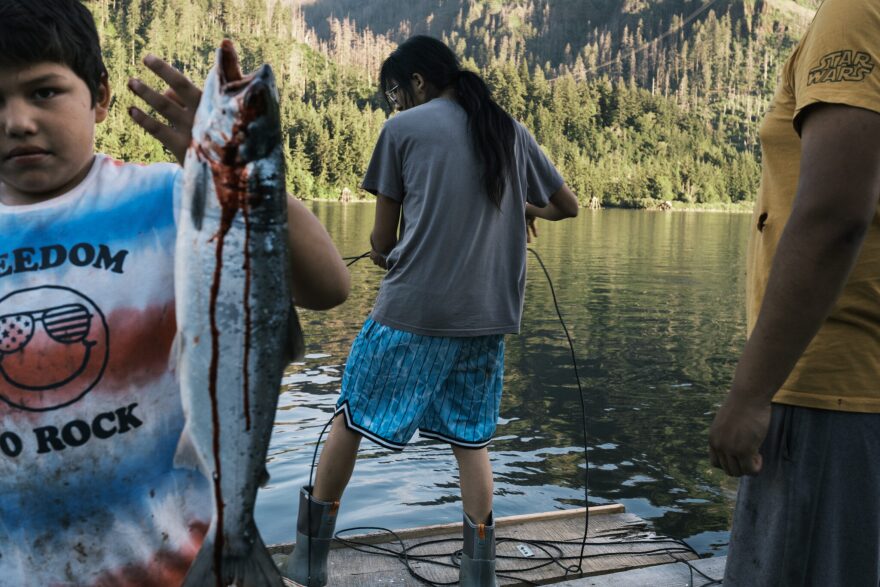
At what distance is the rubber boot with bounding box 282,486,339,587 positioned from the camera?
3.66 m

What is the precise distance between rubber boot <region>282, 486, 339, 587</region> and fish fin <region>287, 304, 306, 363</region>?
2.34m

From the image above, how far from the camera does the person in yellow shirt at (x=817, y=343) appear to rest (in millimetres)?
1961

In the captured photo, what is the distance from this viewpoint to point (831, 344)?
2.17 m

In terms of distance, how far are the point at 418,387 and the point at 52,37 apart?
2.36 m

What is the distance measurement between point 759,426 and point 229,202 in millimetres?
1579

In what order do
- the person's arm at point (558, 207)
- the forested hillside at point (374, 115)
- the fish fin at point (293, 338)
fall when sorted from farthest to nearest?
the forested hillside at point (374, 115) < the person's arm at point (558, 207) < the fish fin at point (293, 338)

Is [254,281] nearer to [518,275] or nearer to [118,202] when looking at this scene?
[118,202]

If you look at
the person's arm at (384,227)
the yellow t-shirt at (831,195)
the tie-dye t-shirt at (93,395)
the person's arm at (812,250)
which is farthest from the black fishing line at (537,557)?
the tie-dye t-shirt at (93,395)

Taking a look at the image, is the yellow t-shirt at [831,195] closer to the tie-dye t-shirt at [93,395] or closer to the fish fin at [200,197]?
the fish fin at [200,197]

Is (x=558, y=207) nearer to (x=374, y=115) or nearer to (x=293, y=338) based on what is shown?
(x=293, y=338)

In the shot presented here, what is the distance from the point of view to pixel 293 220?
1638 millimetres

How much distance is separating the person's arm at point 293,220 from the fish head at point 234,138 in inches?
5.0

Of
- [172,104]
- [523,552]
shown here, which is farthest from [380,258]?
[172,104]

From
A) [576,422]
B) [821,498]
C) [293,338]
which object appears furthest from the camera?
[576,422]
